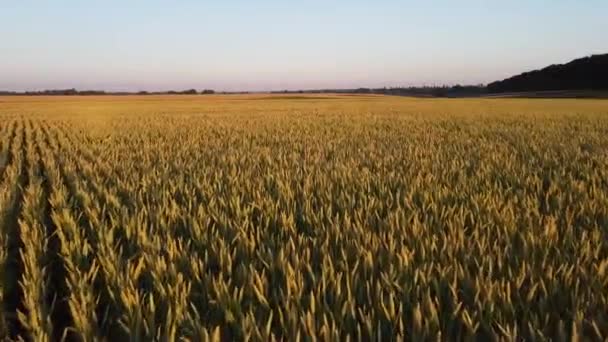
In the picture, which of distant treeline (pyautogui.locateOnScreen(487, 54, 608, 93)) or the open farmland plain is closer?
the open farmland plain

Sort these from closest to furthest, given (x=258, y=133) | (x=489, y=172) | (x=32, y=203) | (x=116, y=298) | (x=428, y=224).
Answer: (x=116, y=298) → (x=428, y=224) → (x=32, y=203) → (x=489, y=172) → (x=258, y=133)

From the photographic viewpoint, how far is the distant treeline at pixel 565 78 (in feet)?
330

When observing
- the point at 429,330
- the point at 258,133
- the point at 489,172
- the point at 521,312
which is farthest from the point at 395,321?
the point at 258,133

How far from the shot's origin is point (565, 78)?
10706 centimetres

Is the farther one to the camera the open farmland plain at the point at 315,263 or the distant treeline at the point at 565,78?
the distant treeline at the point at 565,78

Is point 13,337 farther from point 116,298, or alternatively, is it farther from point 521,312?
point 521,312

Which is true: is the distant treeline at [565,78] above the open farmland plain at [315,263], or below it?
below

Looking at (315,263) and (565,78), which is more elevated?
(315,263)

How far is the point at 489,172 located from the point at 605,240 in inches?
127

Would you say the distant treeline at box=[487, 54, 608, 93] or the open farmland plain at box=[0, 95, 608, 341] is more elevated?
the open farmland plain at box=[0, 95, 608, 341]

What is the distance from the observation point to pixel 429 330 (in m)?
2.15

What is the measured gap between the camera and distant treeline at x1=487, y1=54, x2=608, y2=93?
10056 cm

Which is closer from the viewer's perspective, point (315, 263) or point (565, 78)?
point (315, 263)

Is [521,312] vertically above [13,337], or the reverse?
[521,312]
